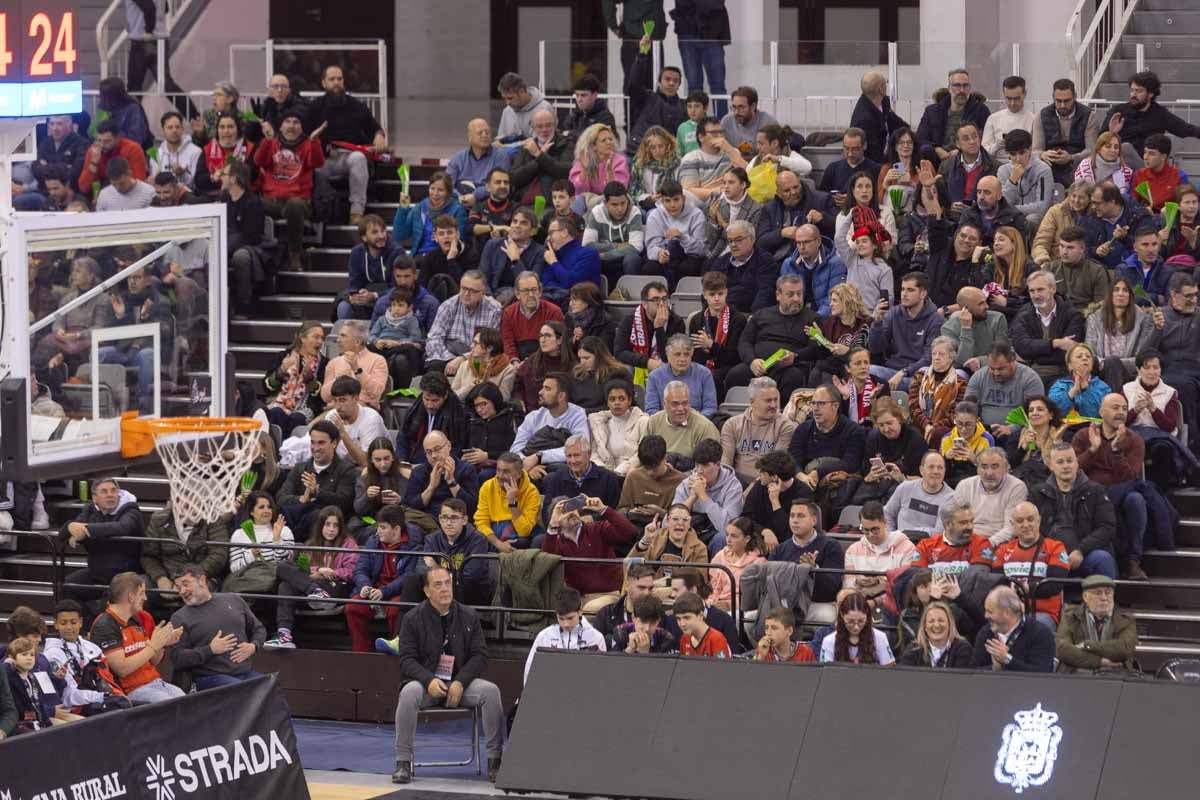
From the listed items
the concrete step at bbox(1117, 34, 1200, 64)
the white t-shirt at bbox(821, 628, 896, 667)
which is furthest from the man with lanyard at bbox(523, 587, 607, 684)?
the concrete step at bbox(1117, 34, 1200, 64)

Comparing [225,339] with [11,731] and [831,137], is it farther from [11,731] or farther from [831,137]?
[831,137]

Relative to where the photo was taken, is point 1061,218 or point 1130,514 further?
point 1061,218

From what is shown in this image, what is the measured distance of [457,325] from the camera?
1730 cm

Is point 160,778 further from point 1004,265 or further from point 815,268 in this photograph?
point 1004,265

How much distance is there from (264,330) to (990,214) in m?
6.80

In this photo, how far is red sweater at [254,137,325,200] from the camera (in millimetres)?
19828

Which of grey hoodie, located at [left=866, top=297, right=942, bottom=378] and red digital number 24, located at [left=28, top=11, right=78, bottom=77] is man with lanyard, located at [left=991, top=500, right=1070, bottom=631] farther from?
red digital number 24, located at [left=28, top=11, right=78, bottom=77]

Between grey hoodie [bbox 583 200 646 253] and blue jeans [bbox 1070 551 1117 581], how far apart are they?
546 cm

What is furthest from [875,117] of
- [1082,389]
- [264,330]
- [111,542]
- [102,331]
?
[102,331]

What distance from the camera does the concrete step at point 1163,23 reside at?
20.0m

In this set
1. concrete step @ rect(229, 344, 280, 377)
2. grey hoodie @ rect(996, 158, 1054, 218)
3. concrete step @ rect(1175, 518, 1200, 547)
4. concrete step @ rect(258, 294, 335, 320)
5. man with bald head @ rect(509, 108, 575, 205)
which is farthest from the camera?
concrete step @ rect(258, 294, 335, 320)

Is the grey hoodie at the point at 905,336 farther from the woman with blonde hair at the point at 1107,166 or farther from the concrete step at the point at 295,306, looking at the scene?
the concrete step at the point at 295,306

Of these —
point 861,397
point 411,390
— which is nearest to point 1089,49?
point 861,397

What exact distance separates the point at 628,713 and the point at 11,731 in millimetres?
3698
